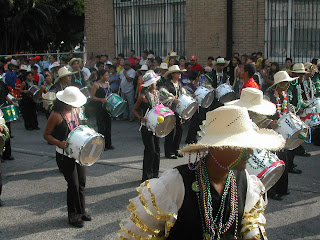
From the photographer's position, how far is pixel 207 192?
7.86ft

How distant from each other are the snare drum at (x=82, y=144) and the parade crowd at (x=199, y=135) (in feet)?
0.13

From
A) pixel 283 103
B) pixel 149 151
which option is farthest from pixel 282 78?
pixel 149 151

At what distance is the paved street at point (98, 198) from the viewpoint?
5.13m

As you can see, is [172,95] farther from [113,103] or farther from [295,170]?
[295,170]

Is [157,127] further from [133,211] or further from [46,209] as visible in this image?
[133,211]

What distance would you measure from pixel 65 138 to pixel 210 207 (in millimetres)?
3302

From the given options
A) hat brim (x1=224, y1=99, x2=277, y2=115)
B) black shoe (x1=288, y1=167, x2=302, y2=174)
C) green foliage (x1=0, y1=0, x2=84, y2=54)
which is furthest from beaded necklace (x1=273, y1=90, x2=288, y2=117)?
green foliage (x1=0, y1=0, x2=84, y2=54)

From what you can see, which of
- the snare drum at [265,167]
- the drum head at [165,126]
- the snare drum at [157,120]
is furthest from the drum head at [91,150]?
the snare drum at [265,167]

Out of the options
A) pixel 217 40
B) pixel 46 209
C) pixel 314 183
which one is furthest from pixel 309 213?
pixel 217 40

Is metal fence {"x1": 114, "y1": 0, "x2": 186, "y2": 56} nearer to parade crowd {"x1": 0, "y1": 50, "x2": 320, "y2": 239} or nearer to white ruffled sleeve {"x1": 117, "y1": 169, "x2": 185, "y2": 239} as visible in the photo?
parade crowd {"x1": 0, "y1": 50, "x2": 320, "y2": 239}

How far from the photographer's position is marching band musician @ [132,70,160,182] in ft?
21.9

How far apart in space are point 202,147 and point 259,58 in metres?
10.1

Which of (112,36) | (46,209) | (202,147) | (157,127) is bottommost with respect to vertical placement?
(46,209)

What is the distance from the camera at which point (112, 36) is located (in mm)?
15375
